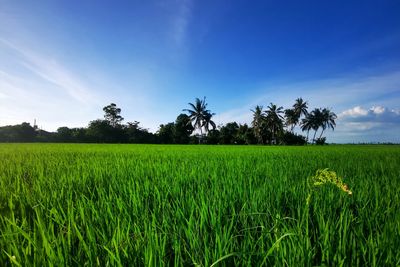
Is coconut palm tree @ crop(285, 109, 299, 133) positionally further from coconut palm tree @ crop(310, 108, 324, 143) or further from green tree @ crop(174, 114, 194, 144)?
green tree @ crop(174, 114, 194, 144)

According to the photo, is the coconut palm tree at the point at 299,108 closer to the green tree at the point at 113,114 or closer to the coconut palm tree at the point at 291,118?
the coconut palm tree at the point at 291,118

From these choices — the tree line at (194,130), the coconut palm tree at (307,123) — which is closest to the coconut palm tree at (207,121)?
the tree line at (194,130)

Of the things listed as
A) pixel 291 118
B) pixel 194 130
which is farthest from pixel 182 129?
pixel 291 118

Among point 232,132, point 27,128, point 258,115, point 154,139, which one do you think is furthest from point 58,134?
point 258,115

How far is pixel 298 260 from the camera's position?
1090mm

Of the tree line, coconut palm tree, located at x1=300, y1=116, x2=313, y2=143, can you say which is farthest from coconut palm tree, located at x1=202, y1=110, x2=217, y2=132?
coconut palm tree, located at x1=300, y1=116, x2=313, y2=143

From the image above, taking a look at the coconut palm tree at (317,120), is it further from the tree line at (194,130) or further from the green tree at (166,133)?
the green tree at (166,133)

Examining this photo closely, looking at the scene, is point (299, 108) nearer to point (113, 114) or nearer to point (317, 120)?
point (317, 120)


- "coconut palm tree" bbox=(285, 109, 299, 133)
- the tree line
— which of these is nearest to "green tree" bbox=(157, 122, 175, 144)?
the tree line

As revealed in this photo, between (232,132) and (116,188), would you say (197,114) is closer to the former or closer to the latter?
(232,132)

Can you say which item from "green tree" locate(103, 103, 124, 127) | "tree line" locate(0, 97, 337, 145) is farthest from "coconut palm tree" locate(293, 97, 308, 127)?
"green tree" locate(103, 103, 124, 127)

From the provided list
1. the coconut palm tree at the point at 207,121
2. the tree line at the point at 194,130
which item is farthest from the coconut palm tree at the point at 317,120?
the coconut palm tree at the point at 207,121

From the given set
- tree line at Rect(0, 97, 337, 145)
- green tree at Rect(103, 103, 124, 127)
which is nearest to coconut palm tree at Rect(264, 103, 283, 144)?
tree line at Rect(0, 97, 337, 145)

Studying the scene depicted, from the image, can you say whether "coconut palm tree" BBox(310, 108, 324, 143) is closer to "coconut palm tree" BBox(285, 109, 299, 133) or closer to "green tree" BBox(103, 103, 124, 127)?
"coconut palm tree" BBox(285, 109, 299, 133)
